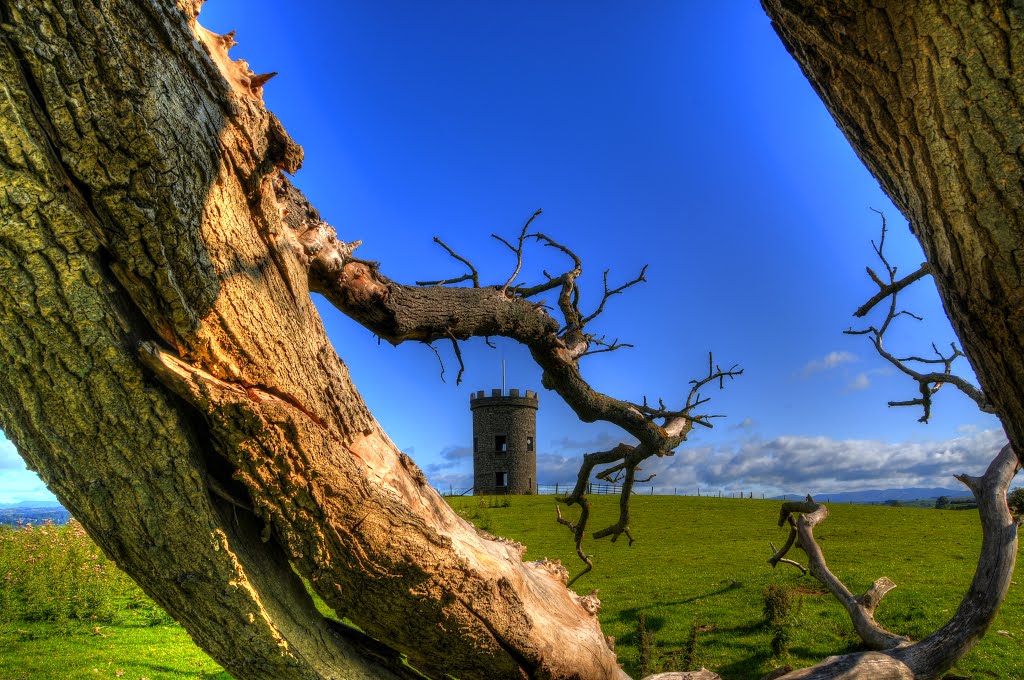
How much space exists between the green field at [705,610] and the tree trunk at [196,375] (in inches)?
222

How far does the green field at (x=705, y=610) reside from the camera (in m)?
8.08

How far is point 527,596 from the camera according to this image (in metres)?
2.91

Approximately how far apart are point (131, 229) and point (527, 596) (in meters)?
2.22

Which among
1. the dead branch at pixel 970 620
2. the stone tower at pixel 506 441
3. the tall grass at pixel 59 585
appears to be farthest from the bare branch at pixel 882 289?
the stone tower at pixel 506 441

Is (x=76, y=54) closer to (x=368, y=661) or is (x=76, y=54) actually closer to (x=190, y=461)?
(x=190, y=461)

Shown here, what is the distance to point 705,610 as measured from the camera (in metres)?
10.6

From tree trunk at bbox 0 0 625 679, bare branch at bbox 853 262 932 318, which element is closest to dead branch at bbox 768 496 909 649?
bare branch at bbox 853 262 932 318

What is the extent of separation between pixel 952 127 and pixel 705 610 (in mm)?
10500

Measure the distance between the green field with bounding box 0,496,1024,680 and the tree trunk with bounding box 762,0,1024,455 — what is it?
21.0 feet

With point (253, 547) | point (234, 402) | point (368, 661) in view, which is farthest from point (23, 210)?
point (368, 661)

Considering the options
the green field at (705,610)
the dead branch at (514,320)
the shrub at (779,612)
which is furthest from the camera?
the shrub at (779,612)

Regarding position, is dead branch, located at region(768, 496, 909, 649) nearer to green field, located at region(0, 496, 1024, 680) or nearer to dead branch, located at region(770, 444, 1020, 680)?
dead branch, located at region(770, 444, 1020, 680)

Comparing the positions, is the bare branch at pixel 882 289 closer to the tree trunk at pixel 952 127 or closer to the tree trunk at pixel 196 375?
the tree trunk at pixel 952 127

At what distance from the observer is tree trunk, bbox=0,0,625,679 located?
181 cm
